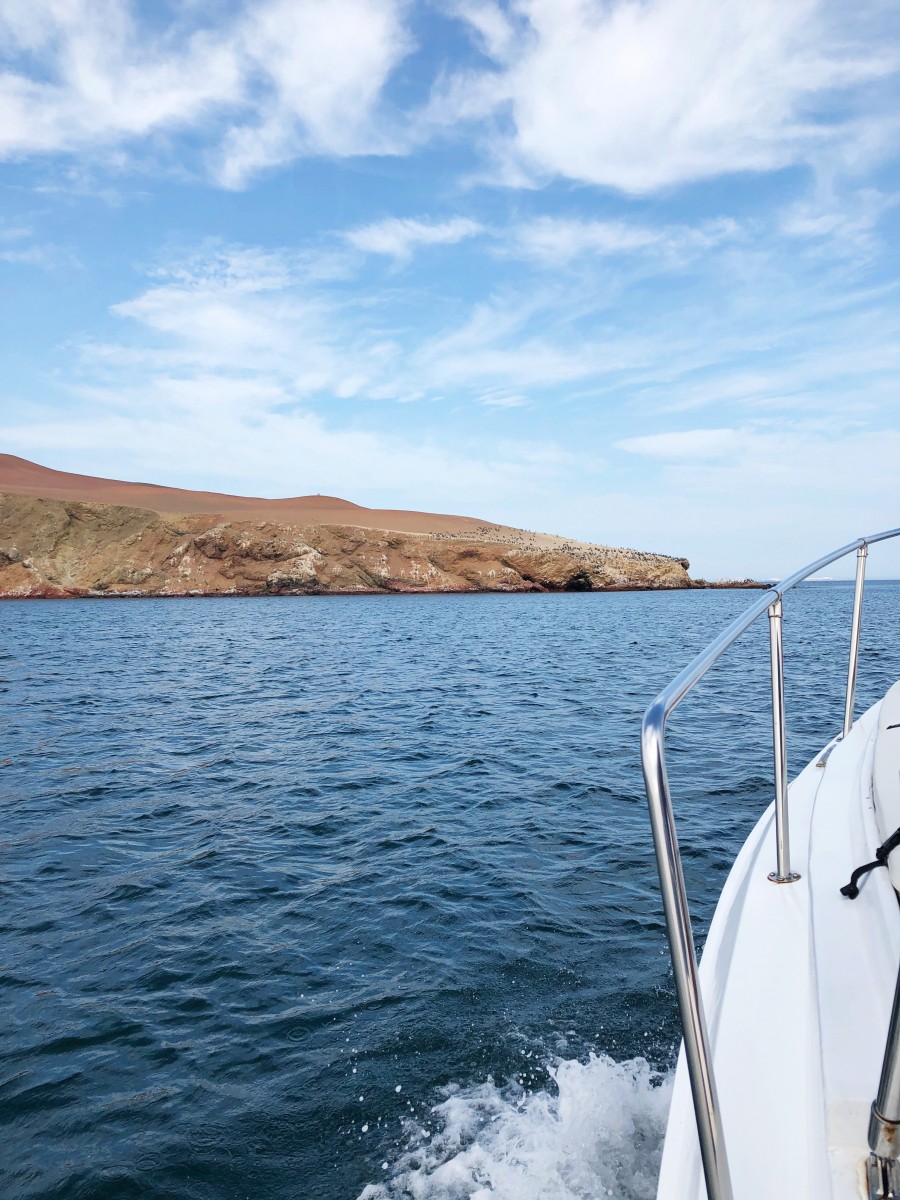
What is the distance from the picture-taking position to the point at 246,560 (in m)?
73.4

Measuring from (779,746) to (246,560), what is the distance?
74.2 m

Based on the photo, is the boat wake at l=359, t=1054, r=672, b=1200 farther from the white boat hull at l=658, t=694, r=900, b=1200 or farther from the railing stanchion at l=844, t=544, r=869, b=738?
the railing stanchion at l=844, t=544, r=869, b=738

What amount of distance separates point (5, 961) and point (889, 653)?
20.2 meters

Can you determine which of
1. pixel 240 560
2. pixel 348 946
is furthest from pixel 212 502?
pixel 348 946

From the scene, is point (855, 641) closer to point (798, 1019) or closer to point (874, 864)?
point (874, 864)

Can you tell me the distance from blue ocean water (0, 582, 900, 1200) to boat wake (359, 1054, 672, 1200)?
0.01 m

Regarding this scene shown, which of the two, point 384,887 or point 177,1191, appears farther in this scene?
point 384,887

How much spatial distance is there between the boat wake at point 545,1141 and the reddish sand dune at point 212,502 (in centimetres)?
10591

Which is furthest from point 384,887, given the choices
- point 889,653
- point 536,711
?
point 889,653

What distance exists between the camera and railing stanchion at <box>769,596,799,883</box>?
2.16 metres

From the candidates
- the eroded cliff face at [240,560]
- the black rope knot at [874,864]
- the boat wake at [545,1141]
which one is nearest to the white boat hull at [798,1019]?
the black rope knot at [874,864]

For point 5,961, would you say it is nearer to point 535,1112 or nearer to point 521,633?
point 535,1112

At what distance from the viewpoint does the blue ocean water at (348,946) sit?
318 centimetres

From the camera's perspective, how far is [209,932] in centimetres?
506
